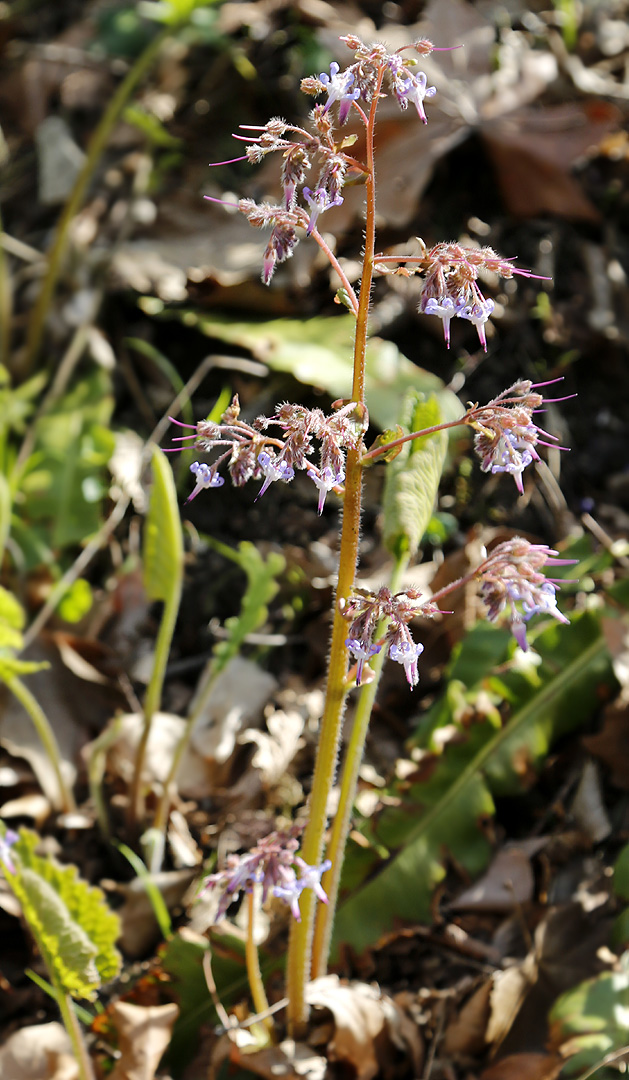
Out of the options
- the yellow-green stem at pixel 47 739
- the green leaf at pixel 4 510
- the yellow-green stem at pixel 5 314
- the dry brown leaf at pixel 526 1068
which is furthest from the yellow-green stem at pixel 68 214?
the dry brown leaf at pixel 526 1068

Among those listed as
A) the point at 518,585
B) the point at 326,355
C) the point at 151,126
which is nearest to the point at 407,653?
the point at 518,585

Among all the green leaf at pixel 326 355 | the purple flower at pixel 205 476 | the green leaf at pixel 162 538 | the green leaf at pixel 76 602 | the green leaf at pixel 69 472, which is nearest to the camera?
the purple flower at pixel 205 476

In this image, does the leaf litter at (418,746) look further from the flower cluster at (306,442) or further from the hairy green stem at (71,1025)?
the flower cluster at (306,442)

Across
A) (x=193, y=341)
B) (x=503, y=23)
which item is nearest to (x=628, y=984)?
(x=193, y=341)

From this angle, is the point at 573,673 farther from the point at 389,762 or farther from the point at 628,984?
the point at 628,984

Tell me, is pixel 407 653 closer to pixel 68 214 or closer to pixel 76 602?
pixel 76 602

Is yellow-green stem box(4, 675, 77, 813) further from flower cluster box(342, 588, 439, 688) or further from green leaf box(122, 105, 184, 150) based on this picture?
green leaf box(122, 105, 184, 150)

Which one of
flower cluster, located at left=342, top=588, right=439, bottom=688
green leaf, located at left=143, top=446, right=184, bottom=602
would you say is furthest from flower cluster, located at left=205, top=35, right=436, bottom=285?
green leaf, located at left=143, top=446, right=184, bottom=602
